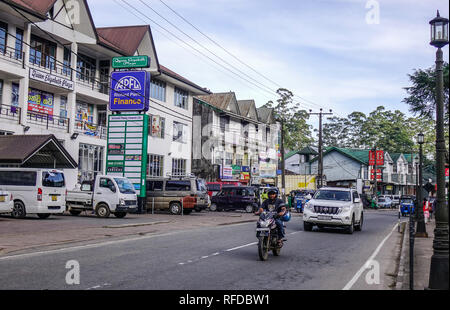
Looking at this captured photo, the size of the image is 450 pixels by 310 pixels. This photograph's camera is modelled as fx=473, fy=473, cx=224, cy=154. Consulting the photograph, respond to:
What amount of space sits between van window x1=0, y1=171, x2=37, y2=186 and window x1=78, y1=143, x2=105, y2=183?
11306 mm

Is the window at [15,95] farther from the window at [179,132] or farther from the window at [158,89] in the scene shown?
the window at [179,132]

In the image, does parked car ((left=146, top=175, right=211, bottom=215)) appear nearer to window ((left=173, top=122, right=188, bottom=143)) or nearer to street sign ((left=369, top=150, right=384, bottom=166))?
window ((left=173, top=122, right=188, bottom=143))

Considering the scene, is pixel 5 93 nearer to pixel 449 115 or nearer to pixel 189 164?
pixel 189 164

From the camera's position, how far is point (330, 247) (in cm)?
1402

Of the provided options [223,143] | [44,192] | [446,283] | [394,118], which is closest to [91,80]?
[44,192]

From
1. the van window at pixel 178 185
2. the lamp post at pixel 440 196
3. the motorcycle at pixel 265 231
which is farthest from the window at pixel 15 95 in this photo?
the lamp post at pixel 440 196

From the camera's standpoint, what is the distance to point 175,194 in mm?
29281

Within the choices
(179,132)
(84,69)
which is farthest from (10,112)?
(179,132)

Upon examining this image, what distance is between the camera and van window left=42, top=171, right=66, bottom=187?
2054 centimetres

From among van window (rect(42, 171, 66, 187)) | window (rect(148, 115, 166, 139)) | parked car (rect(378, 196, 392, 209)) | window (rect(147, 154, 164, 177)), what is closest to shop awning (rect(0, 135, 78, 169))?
van window (rect(42, 171, 66, 187))

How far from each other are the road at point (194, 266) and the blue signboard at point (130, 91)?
14738mm

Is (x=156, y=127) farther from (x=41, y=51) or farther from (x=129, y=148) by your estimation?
(x=41, y=51)

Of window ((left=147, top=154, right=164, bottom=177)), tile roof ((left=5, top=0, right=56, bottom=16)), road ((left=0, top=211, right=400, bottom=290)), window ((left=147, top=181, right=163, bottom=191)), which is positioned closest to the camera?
road ((left=0, top=211, right=400, bottom=290))

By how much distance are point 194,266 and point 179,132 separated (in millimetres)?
34256
